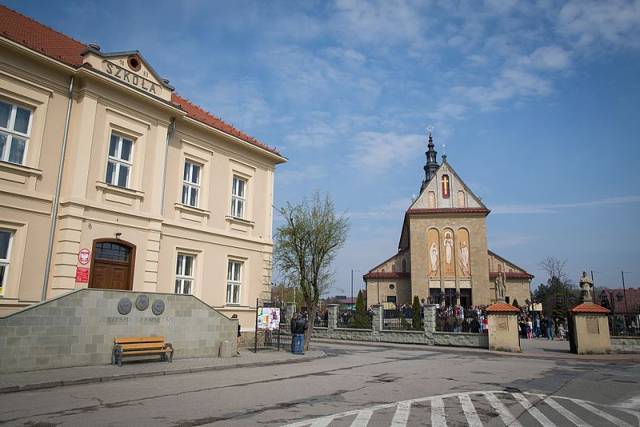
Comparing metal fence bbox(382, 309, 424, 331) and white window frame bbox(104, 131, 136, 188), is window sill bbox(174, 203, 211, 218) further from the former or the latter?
metal fence bbox(382, 309, 424, 331)

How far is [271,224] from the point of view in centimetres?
2245

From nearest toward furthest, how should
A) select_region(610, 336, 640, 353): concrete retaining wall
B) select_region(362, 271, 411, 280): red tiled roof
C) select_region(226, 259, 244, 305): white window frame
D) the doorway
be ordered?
the doorway → select_region(226, 259, 244, 305): white window frame → select_region(610, 336, 640, 353): concrete retaining wall → select_region(362, 271, 411, 280): red tiled roof

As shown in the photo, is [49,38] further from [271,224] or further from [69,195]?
[271,224]

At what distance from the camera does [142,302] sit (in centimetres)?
1430

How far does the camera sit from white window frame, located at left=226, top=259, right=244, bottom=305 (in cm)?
2012

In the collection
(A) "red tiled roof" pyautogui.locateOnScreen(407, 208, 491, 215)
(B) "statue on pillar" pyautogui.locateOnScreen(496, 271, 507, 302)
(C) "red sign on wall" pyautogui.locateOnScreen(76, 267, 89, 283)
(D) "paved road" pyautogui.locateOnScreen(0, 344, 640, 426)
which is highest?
(A) "red tiled roof" pyautogui.locateOnScreen(407, 208, 491, 215)

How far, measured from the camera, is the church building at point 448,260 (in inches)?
1935

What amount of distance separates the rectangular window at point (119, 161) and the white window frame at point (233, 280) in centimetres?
596

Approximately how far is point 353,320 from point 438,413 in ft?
77.8

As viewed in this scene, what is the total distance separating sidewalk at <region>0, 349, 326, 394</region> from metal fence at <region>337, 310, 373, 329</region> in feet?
44.3

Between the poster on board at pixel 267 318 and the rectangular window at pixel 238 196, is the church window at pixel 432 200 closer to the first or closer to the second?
the rectangular window at pixel 238 196

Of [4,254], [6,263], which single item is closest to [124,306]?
[6,263]

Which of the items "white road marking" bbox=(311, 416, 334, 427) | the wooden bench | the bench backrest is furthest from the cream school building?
"white road marking" bbox=(311, 416, 334, 427)

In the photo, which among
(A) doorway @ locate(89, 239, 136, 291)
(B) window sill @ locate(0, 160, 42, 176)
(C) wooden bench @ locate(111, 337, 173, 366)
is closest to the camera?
(B) window sill @ locate(0, 160, 42, 176)
